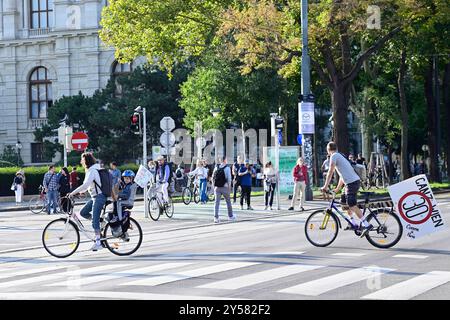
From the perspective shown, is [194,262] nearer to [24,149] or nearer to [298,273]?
[298,273]

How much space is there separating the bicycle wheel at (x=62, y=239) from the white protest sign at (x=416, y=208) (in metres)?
5.48

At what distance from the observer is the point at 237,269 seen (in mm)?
12883

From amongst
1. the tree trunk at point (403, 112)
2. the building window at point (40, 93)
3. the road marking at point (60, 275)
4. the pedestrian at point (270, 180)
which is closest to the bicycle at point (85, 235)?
the road marking at point (60, 275)

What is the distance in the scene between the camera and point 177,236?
20359 millimetres

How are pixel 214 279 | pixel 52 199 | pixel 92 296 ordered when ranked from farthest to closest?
pixel 52 199
pixel 214 279
pixel 92 296

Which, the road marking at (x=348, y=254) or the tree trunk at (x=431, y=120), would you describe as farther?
the tree trunk at (x=431, y=120)

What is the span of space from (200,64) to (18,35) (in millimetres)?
26329

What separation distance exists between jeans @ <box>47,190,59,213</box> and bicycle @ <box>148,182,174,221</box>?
25.6 ft

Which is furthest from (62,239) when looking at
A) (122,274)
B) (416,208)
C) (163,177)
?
(163,177)

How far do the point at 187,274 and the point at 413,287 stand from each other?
3182 millimetres

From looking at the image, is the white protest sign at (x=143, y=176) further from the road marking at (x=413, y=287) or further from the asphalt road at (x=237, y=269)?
the road marking at (x=413, y=287)

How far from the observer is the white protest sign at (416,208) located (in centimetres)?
1559

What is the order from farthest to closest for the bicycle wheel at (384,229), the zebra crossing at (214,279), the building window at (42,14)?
1. the building window at (42,14)
2. the bicycle wheel at (384,229)
3. the zebra crossing at (214,279)

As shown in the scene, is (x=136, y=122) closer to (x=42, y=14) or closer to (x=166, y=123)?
(x=166, y=123)
